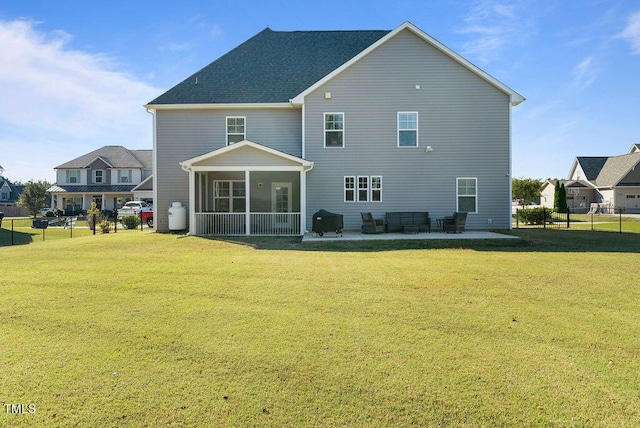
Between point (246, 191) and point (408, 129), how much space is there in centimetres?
815

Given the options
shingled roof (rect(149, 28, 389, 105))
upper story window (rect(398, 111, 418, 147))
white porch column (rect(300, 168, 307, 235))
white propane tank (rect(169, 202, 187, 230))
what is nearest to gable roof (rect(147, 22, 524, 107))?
shingled roof (rect(149, 28, 389, 105))

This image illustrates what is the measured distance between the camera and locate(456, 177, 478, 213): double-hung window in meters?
17.3

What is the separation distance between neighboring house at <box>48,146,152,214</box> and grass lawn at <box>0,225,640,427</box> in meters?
41.1

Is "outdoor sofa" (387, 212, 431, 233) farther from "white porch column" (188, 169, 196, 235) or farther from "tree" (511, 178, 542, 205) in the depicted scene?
"tree" (511, 178, 542, 205)

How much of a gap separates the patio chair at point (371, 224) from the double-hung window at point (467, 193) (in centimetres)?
395

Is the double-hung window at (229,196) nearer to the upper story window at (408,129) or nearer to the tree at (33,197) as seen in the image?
the upper story window at (408,129)

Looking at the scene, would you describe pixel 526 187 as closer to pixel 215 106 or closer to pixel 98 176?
pixel 215 106

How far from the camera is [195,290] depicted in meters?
6.75

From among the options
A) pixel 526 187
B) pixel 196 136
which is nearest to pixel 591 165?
pixel 526 187

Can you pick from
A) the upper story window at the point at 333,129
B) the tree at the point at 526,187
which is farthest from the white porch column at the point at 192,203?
the tree at the point at 526,187

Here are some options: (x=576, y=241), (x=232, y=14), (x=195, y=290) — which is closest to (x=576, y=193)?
(x=576, y=241)

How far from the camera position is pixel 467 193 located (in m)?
17.3

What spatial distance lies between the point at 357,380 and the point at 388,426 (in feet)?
2.18

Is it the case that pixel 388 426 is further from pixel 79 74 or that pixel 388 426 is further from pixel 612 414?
pixel 79 74
